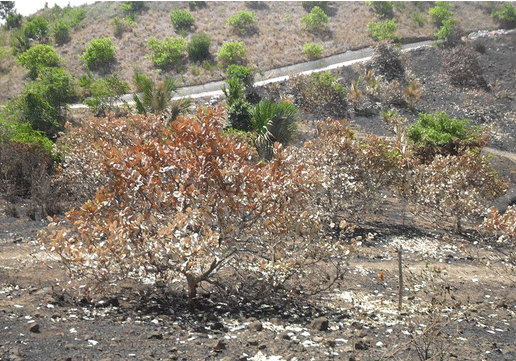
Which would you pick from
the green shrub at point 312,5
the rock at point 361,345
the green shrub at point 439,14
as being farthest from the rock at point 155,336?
the green shrub at point 312,5

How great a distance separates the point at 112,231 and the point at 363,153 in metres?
7.72

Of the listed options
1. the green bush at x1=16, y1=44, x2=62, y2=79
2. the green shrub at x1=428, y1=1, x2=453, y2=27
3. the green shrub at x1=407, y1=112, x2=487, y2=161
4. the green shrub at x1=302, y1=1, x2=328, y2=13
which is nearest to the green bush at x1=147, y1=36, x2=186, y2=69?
the green bush at x1=16, y1=44, x2=62, y2=79

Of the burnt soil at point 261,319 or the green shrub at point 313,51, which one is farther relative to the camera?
the green shrub at point 313,51

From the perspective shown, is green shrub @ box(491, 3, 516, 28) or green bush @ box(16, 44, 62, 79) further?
green shrub @ box(491, 3, 516, 28)

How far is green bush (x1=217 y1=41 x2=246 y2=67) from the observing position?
1262 inches

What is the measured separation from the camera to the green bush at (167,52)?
32.6 metres

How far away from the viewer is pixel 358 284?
7.73m

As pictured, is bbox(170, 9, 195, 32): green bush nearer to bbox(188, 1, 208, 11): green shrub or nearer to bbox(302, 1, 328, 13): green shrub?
bbox(188, 1, 208, 11): green shrub

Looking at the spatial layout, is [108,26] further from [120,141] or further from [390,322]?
[390,322]

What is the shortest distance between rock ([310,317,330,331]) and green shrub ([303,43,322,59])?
29.1 metres

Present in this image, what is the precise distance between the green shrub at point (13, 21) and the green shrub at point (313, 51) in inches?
879

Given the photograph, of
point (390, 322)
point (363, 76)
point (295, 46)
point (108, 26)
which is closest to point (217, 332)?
point (390, 322)

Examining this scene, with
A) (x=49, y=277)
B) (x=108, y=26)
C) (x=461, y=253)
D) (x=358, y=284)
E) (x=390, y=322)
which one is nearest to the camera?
(x=390, y=322)

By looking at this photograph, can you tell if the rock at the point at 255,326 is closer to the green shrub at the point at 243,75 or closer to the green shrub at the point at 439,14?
the green shrub at the point at 243,75
